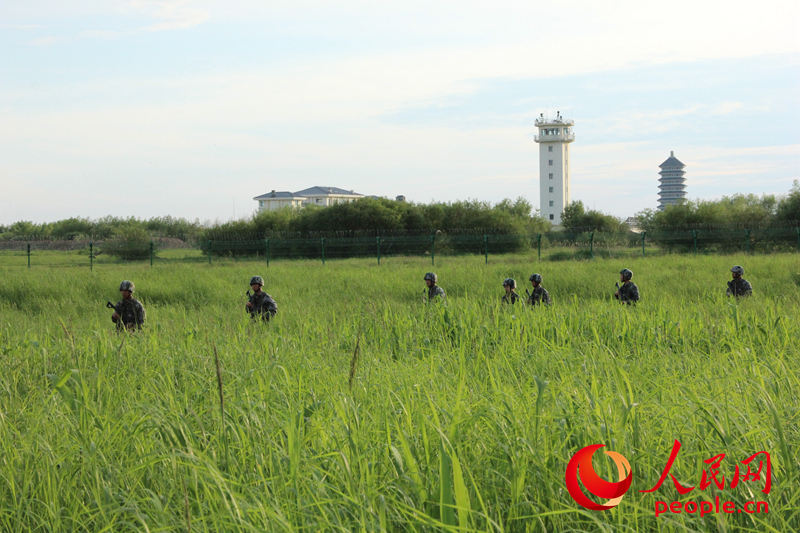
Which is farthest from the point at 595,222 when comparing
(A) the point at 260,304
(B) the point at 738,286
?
(A) the point at 260,304

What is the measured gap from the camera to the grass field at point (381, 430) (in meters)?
2.51

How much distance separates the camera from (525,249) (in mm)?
31969

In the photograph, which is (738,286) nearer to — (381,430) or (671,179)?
(381,430)

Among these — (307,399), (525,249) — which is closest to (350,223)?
(525,249)

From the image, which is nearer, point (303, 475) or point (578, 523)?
point (578, 523)

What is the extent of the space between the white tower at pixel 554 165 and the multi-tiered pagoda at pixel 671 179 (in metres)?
108

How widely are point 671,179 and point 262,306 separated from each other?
19167 centimetres

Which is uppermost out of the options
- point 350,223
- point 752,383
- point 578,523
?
point 350,223

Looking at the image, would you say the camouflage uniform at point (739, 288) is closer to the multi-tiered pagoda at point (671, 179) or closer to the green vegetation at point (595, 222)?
the green vegetation at point (595, 222)

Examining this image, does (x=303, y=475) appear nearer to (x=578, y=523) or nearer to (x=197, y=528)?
(x=197, y=528)

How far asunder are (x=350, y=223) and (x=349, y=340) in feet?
115

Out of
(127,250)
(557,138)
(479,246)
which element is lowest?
(127,250)

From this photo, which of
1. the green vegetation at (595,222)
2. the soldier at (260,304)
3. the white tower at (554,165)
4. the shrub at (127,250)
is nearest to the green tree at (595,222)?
the green vegetation at (595,222)

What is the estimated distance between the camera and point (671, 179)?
179500 mm
